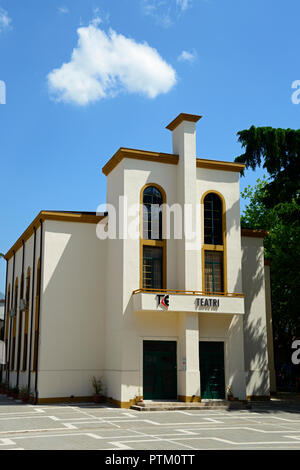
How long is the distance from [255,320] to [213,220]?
5.64m

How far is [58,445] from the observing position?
42.5 feet

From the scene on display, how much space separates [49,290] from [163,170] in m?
7.74

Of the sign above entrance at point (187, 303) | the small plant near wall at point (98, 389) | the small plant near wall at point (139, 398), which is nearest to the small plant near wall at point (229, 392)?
the sign above entrance at point (187, 303)

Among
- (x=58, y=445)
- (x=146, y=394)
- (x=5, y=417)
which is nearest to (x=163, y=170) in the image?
(x=146, y=394)

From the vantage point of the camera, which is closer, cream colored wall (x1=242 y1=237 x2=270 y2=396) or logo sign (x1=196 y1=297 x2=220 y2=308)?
logo sign (x1=196 y1=297 x2=220 y2=308)

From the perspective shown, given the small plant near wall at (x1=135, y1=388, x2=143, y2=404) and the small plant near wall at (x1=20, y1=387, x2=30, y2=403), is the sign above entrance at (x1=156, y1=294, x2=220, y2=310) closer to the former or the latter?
the small plant near wall at (x1=135, y1=388, x2=143, y2=404)

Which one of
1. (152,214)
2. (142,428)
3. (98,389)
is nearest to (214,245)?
(152,214)

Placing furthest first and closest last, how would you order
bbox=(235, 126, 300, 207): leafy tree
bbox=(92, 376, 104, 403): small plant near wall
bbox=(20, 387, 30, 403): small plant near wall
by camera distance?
1. bbox=(235, 126, 300, 207): leafy tree
2. bbox=(20, 387, 30, 403): small plant near wall
3. bbox=(92, 376, 104, 403): small plant near wall

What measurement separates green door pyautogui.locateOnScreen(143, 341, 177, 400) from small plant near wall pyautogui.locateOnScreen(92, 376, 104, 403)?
2.35m

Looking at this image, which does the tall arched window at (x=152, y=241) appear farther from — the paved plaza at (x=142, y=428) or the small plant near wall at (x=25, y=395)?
the small plant near wall at (x=25, y=395)

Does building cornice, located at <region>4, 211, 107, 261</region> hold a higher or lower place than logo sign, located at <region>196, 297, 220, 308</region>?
higher

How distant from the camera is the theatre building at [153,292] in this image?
23.2 m

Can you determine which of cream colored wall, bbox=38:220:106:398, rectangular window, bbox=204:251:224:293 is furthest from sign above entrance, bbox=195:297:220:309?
cream colored wall, bbox=38:220:106:398

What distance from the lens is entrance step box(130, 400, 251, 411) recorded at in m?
21.5
